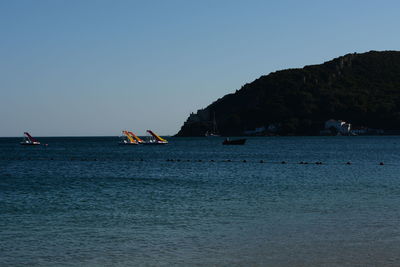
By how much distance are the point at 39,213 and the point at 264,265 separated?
57.9ft

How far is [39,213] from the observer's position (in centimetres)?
3262

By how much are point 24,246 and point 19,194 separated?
2288 cm

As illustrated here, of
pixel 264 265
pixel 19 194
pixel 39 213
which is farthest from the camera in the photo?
pixel 19 194

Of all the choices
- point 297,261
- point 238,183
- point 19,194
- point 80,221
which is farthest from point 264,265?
point 238,183

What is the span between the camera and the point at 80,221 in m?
29.2

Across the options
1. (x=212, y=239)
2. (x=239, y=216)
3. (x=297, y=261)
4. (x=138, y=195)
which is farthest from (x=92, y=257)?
(x=138, y=195)

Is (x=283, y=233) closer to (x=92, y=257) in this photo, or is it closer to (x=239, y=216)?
(x=239, y=216)

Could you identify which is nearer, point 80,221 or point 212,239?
point 212,239

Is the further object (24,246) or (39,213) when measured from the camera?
(39,213)

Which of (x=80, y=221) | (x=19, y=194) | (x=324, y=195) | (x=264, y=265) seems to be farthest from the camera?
(x=19, y=194)

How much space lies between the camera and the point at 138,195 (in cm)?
4294

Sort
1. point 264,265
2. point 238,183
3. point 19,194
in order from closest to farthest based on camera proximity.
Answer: point 264,265
point 19,194
point 238,183

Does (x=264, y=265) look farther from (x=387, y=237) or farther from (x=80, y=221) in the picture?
(x=80, y=221)

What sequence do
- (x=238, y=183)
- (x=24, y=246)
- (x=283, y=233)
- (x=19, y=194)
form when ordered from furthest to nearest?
(x=238, y=183) → (x=19, y=194) → (x=283, y=233) → (x=24, y=246)
